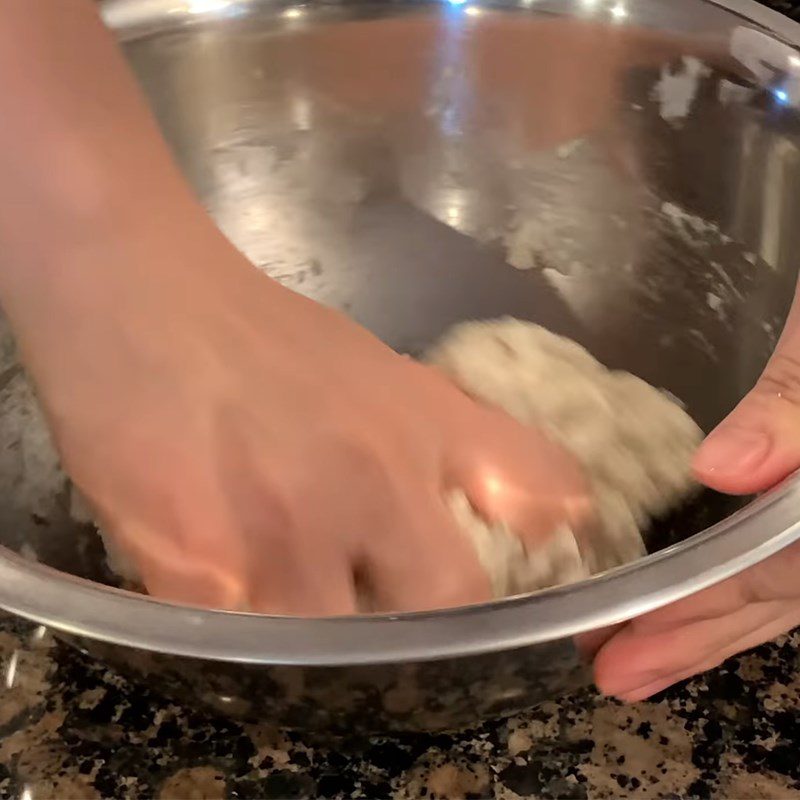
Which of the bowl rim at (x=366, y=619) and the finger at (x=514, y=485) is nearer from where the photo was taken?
the bowl rim at (x=366, y=619)

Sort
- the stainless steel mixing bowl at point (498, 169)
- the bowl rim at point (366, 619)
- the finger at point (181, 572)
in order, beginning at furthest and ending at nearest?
the stainless steel mixing bowl at point (498, 169)
the finger at point (181, 572)
the bowl rim at point (366, 619)

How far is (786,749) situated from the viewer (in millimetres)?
513

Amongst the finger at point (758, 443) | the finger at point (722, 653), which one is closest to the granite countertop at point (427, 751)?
the finger at point (722, 653)

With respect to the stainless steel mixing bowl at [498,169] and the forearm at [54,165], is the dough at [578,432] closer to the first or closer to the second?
the stainless steel mixing bowl at [498,169]

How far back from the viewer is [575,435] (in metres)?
0.65

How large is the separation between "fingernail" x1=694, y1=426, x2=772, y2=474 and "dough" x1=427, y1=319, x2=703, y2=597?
121 millimetres

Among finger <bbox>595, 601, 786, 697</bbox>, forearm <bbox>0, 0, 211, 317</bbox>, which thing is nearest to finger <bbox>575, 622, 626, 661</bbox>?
finger <bbox>595, 601, 786, 697</bbox>

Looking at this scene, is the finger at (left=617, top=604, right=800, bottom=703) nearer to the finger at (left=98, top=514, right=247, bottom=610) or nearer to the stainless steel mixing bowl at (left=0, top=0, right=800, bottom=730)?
the stainless steel mixing bowl at (left=0, top=0, right=800, bottom=730)

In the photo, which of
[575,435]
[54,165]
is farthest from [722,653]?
[54,165]

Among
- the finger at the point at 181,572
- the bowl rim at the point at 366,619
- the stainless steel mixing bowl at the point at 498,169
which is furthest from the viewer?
the stainless steel mixing bowl at the point at 498,169

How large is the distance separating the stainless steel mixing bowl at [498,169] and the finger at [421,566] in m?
0.15

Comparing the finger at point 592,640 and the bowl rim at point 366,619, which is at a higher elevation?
the bowl rim at point 366,619

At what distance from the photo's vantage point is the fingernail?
43 cm

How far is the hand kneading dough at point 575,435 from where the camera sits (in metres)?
0.54
